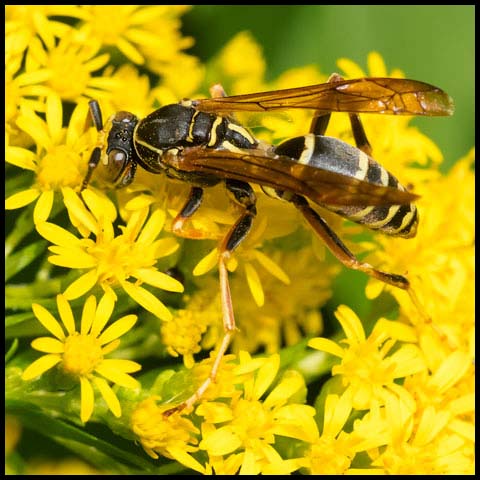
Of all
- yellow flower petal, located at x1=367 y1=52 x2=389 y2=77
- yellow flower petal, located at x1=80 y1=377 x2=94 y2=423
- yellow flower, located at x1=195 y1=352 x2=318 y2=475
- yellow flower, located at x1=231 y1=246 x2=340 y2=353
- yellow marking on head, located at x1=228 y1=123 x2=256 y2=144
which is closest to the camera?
yellow flower petal, located at x1=80 y1=377 x2=94 y2=423

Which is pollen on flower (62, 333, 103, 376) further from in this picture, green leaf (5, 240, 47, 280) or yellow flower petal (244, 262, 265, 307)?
yellow flower petal (244, 262, 265, 307)

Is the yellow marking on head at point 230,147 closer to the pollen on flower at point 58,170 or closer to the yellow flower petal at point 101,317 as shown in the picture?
the pollen on flower at point 58,170

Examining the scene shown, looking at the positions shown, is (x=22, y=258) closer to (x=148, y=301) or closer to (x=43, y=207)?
(x=43, y=207)

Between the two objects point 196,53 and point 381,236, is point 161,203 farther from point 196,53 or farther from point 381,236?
point 196,53

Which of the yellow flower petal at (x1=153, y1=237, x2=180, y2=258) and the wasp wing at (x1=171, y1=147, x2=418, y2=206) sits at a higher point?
the wasp wing at (x1=171, y1=147, x2=418, y2=206)

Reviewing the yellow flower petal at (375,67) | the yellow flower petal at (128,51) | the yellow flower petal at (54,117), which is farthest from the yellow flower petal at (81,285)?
the yellow flower petal at (375,67)

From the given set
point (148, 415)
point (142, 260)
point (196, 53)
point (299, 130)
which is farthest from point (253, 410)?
point (196, 53)

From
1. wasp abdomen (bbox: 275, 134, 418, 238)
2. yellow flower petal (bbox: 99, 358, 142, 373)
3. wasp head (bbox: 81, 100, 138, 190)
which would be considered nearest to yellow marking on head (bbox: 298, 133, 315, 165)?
wasp abdomen (bbox: 275, 134, 418, 238)
